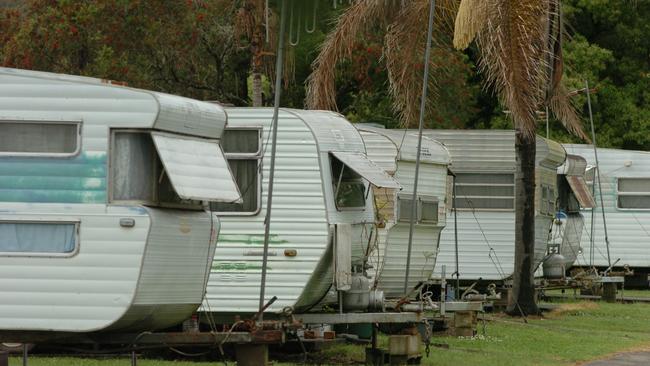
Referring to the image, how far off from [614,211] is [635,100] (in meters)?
10.2

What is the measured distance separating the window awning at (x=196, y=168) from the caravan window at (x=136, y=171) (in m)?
0.14

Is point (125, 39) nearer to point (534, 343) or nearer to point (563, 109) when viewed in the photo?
point (563, 109)

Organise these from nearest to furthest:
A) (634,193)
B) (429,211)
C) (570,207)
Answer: (429,211)
(570,207)
(634,193)

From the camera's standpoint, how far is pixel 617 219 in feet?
103

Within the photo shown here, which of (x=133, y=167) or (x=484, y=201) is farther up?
(x=484, y=201)

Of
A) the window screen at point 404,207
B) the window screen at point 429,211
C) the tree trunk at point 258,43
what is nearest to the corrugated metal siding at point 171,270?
the window screen at point 404,207

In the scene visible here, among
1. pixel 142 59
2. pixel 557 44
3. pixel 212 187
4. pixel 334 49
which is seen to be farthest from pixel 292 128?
pixel 142 59

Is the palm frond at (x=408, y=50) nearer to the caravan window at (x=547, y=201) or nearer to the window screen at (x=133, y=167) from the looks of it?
the caravan window at (x=547, y=201)

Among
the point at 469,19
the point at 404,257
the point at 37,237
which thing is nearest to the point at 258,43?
the point at 404,257

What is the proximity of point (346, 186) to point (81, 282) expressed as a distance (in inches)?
169

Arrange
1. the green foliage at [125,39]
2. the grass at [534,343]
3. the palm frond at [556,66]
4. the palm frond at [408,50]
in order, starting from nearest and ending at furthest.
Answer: the grass at [534,343] < the palm frond at [408,50] < the palm frond at [556,66] < the green foliage at [125,39]

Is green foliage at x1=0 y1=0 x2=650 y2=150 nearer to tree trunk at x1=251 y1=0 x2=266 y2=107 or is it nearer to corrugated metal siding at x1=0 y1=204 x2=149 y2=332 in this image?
tree trunk at x1=251 y1=0 x2=266 y2=107

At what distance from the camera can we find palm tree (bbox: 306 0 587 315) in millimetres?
17484

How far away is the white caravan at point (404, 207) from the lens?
1794cm
